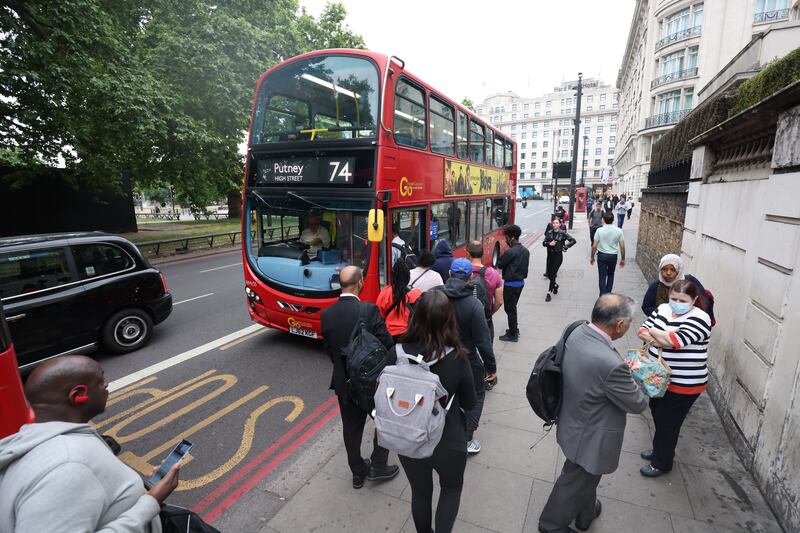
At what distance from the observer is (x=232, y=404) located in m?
4.83

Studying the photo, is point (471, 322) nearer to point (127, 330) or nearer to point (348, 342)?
point (348, 342)

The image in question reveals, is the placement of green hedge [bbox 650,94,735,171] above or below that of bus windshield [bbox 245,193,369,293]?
above

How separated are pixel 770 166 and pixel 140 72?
1578 cm

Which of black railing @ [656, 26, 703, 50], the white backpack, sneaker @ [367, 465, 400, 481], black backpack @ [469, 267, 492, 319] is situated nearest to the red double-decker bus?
black backpack @ [469, 267, 492, 319]

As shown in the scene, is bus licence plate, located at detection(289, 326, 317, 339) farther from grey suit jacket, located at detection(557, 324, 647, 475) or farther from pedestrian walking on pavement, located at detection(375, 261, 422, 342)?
grey suit jacket, located at detection(557, 324, 647, 475)

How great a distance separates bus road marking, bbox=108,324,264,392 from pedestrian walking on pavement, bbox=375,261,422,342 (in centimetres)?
383

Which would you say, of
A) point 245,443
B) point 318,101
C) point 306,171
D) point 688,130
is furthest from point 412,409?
point 688,130

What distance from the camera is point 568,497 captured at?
271cm

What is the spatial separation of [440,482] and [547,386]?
933 millimetres

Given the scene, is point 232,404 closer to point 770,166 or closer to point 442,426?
point 442,426

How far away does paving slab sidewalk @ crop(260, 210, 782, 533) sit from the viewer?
9.79ft

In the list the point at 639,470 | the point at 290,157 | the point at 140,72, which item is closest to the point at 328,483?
the point at 639,470

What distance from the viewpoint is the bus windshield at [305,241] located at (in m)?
5.86

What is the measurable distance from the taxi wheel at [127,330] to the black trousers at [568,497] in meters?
6.45
